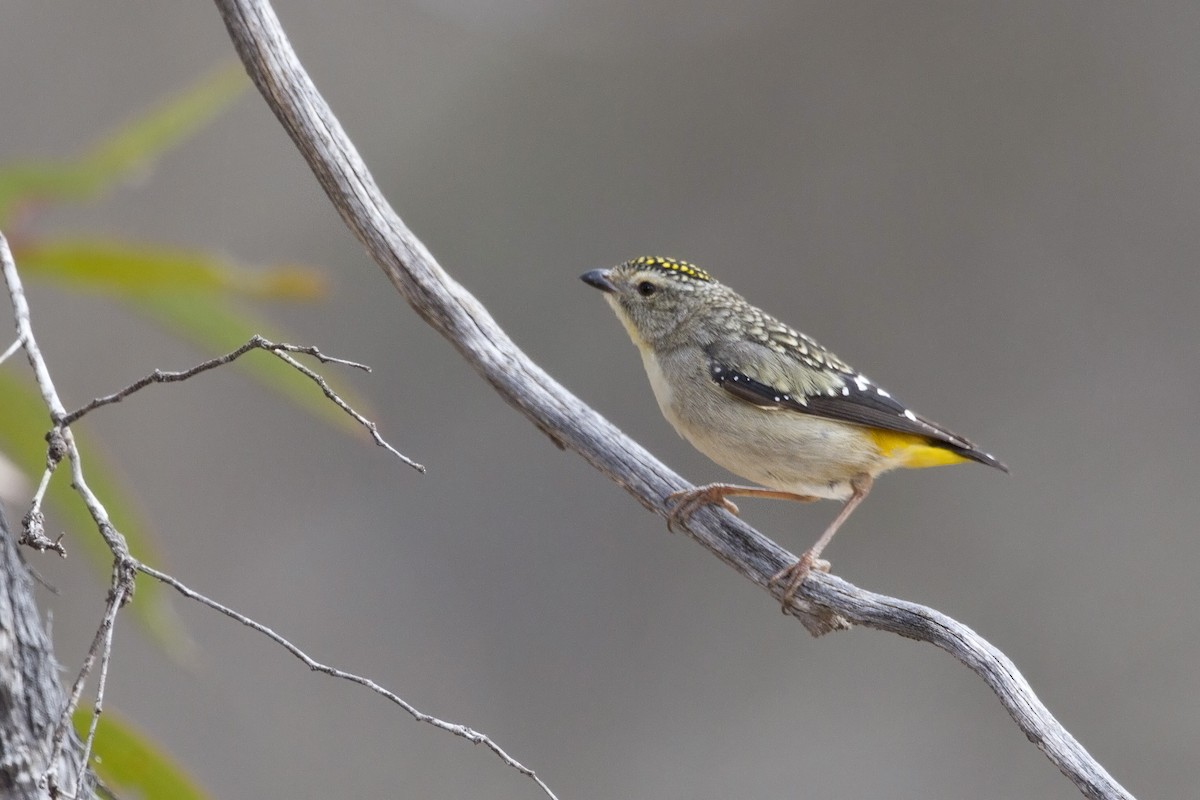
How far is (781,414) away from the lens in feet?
11.6

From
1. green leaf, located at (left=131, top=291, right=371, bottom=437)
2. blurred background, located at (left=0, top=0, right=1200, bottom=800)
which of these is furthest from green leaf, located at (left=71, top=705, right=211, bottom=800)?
blurred background, located at (left=0, top=0, right=1200, bottom=800)

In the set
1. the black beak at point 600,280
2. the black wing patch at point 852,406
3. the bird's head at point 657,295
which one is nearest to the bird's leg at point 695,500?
the black wing patch at point 852,406

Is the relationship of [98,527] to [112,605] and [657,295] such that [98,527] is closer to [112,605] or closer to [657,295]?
[112,605]

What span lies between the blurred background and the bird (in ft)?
9.77

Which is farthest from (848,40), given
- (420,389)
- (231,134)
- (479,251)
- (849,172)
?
(231,134)

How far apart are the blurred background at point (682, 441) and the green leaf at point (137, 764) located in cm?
418

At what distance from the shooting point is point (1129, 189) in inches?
312

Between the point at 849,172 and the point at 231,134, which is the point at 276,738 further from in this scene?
the point at 849,172

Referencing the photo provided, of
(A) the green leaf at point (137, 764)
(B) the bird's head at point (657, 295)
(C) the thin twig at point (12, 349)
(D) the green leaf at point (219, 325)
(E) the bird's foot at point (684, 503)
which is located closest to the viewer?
(C) the thin twig at point (12, 349)

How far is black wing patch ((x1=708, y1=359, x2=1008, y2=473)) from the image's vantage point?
11.6 feet

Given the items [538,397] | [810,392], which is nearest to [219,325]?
[538,397]

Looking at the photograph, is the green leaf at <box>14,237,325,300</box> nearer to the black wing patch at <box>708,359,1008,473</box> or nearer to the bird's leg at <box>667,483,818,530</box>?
the bird's leg at <box>667,483,818,530</box>

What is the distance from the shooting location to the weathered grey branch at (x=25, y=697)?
1715 millimetres

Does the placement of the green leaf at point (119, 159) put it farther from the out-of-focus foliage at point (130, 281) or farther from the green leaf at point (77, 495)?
the green leaf at point (77, 495)
